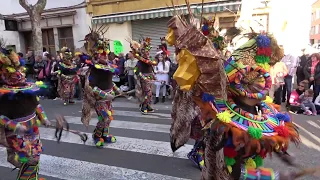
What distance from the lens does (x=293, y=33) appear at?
1190 cm

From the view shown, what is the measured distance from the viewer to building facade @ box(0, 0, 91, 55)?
15844 mm

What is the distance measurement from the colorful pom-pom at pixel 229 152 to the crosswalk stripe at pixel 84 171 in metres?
1.83

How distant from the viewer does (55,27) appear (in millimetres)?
16609

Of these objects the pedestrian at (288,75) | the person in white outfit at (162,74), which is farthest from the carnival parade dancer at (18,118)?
the pedestrian at (288,75)

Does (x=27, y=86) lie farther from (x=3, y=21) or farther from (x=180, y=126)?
(x=3, y=21)

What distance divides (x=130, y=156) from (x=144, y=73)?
3351 millimetres

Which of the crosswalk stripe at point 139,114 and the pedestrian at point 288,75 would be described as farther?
the pedestrian at point 288,75

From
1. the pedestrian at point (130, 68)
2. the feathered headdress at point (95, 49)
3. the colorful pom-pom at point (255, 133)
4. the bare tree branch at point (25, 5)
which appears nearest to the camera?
the colorful pom-pom at point (255, 133)

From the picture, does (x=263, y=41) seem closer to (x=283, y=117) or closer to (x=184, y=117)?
(x=283, y=117)

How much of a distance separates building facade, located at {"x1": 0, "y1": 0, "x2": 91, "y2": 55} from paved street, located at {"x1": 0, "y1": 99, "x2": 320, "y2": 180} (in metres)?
9.84

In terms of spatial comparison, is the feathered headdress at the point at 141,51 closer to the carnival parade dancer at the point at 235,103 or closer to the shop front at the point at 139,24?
the carnival parade dancer at the point at 235,103

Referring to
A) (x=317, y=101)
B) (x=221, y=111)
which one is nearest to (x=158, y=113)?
(x=317, y=101)

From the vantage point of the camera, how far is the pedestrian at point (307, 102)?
298 inches

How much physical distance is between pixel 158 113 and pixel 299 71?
15.4 feet
